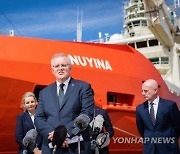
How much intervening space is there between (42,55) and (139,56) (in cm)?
279

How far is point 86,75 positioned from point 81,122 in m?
4.21

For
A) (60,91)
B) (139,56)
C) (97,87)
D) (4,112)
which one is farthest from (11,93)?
(139,56)

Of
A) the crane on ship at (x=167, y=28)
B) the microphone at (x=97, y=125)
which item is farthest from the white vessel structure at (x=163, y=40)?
the microphone at (x=97, y=125)

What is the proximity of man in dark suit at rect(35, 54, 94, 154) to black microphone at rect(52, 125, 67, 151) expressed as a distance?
0.23 metres

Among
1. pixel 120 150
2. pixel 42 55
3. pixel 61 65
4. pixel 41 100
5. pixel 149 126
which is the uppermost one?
pixel 42 55

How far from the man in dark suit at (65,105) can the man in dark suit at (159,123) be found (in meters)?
1.37

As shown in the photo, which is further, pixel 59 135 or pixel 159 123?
pixel 159 123

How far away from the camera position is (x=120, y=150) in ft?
24.9

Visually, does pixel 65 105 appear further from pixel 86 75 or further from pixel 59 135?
pixel 86 75

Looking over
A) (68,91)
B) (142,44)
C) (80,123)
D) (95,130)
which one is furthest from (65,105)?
(142,44)

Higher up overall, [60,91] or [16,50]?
[16,50]

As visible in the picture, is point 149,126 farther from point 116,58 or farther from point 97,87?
point 116,58

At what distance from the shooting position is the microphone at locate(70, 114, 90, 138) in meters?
3.08

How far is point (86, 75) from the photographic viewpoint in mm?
7277
